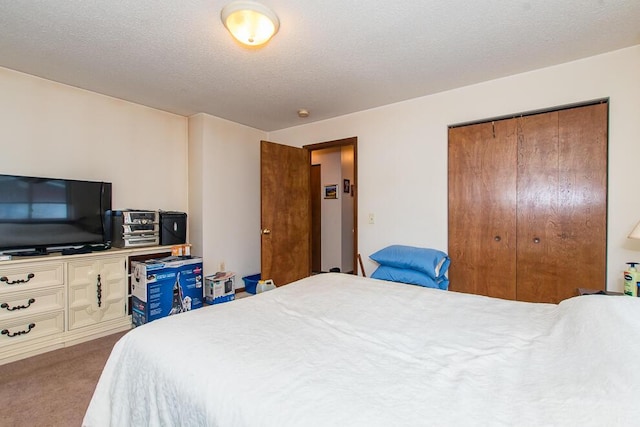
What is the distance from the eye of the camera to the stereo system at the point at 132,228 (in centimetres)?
301

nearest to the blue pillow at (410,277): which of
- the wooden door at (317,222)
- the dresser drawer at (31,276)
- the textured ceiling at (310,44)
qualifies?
the textured ceiling at (310,44)

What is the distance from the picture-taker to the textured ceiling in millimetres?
1770

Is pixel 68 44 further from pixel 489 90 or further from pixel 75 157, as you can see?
pixel 489 90

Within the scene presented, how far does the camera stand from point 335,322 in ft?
4.46

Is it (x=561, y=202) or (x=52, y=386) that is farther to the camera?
(x=561, y=202)

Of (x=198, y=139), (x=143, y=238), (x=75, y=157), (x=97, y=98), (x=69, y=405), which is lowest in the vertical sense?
(x=69, y=405)

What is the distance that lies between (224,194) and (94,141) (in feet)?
4.88

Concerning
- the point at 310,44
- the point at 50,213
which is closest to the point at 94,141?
the point at 50,213

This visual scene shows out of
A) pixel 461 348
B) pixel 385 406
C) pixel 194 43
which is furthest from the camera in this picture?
pixel 194 43

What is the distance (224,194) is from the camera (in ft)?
13.0

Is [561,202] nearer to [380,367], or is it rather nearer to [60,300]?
[380,367]

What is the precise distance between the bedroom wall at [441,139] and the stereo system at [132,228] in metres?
2.21

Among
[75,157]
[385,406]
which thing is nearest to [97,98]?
[75,157]

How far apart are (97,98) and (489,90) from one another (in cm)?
398
